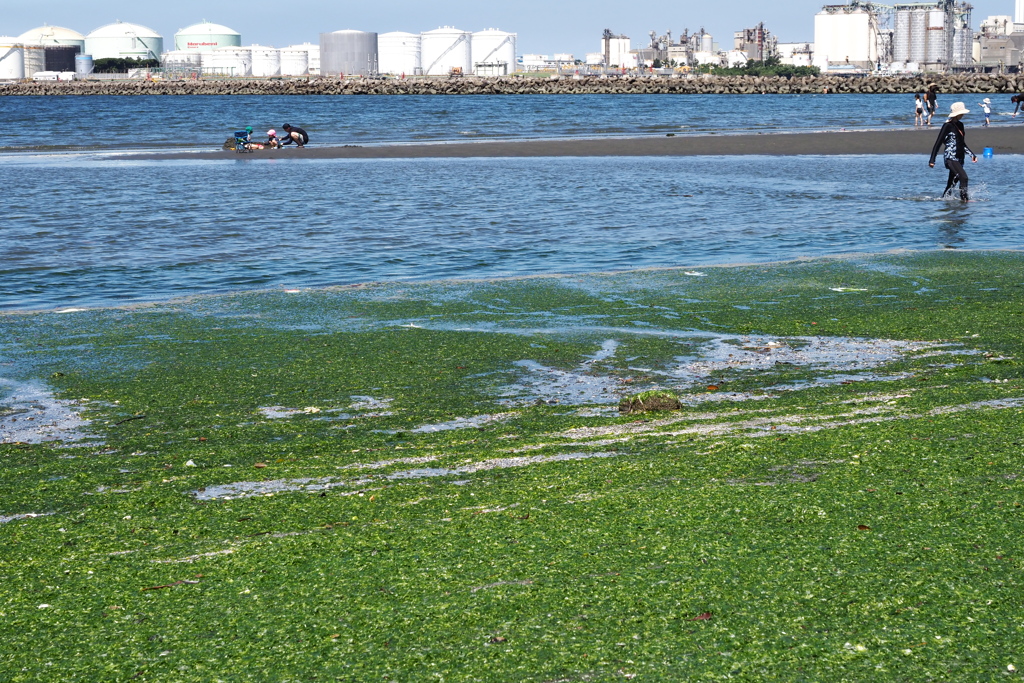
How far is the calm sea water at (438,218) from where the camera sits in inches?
598

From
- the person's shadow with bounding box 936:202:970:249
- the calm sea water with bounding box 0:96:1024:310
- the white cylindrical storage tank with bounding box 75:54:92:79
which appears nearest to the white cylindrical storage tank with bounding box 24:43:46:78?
the white cylindrical storage tank with bounding box 75:54:92:79

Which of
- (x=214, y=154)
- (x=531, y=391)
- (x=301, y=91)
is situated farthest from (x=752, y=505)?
(x=301, y=91)

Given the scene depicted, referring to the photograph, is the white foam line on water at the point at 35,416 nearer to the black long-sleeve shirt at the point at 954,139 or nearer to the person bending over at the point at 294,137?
the black long-sleeve shirt at the point at 954,139

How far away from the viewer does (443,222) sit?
20094 millimetres

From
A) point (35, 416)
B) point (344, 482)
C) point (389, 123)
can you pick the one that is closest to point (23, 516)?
point (344, 482)

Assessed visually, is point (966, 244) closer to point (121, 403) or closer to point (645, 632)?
point (121, 403)

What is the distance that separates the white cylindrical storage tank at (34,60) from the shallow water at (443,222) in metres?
186

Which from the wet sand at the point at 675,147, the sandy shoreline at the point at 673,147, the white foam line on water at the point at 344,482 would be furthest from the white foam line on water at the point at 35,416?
the sandy shoreline at the point at 673,147

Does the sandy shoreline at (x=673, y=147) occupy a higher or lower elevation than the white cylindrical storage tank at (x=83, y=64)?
lower

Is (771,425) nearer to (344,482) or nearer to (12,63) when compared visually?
(344,482)

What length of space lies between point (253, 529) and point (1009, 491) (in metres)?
3.68

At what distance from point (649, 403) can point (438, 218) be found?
1373 cm

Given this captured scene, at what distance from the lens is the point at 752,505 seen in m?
5.26

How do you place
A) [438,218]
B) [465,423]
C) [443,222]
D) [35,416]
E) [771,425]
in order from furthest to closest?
[438,218] → [443,222] → [35,416] → [465,423] → [771,425]
